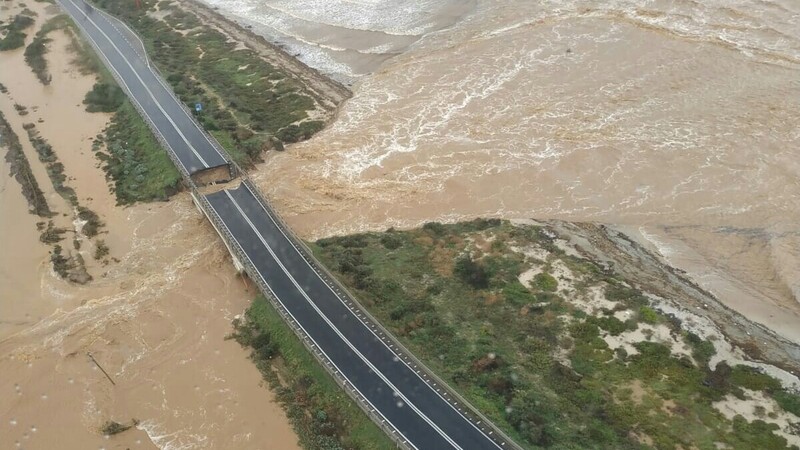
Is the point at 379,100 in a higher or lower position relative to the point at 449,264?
higher

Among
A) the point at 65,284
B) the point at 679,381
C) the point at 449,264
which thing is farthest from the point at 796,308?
the point at 65,284

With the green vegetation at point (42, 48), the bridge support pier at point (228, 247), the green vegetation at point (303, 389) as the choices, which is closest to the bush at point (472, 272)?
the green vegetation at point (303, 389)

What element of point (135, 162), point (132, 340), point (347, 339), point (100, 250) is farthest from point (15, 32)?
point (347, 339)

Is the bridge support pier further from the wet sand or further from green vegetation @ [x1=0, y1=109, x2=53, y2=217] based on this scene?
green vegetation @ [x1=0, y1=109, x2=53, y2=217]

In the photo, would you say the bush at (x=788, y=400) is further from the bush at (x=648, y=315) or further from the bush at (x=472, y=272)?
the bush at (x=472, y=272)

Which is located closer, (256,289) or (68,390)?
(68,390)

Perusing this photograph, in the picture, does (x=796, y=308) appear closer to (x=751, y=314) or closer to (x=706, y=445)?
(x=751, y=314)

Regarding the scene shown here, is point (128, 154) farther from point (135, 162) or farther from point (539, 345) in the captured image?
point (539, 345)
